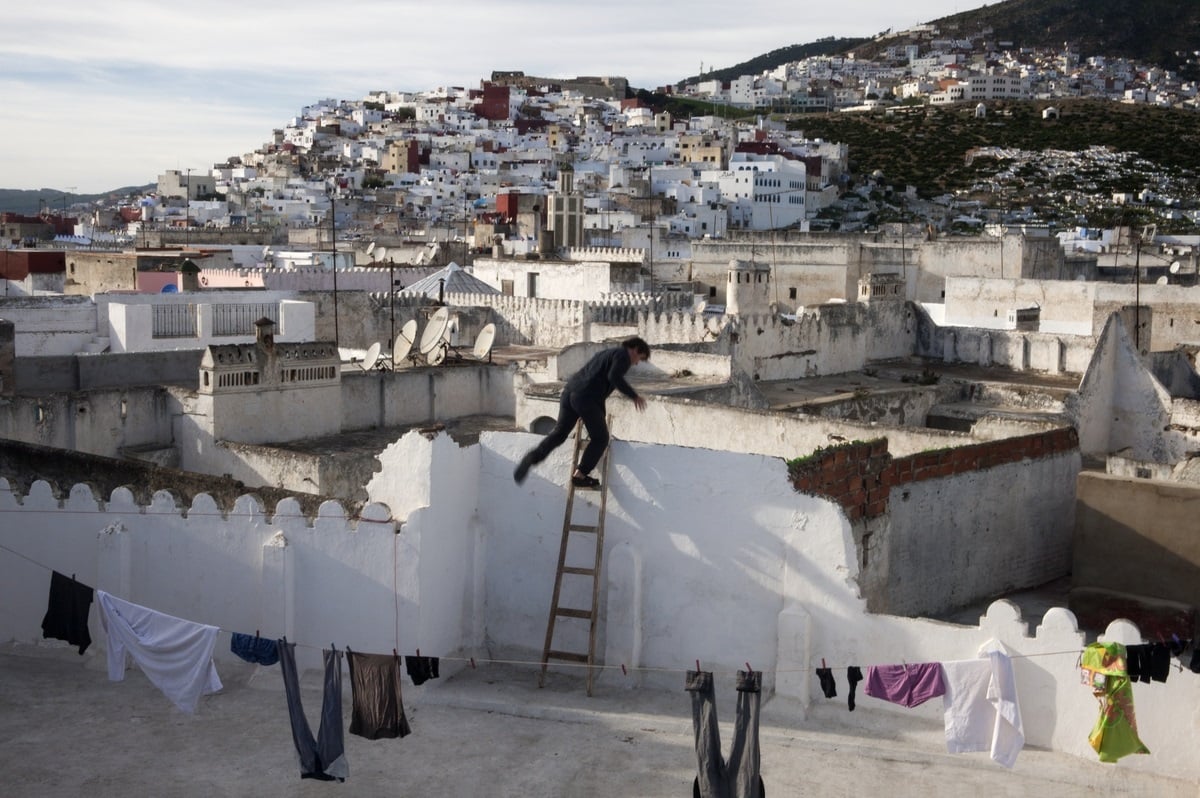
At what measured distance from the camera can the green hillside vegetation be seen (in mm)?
107000

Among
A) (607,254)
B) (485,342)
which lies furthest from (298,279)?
(607,254)

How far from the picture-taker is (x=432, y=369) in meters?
20.9

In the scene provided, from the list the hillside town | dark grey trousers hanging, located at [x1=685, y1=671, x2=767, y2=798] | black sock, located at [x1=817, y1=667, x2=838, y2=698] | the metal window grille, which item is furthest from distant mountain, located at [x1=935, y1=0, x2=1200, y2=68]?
dark grey trousers hanging, located at [x1=685, y1=671, x2=767, y2=798]

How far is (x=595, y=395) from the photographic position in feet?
36.1

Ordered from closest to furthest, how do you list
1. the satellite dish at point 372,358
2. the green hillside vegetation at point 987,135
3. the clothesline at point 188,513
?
the clothesline at point 188,513 → the satellite dish at point 372,358 → the green hillside vegetation at point 987,135

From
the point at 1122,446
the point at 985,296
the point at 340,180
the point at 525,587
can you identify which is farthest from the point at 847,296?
the point at 340,180

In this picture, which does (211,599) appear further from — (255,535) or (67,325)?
(67,325)

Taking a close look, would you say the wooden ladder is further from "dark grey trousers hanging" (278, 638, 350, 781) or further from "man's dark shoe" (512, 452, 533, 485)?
"dark grey trousers hanging" (278, 638, 350, 781)

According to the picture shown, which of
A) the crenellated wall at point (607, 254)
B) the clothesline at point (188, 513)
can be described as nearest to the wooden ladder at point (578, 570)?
the clothesline at point (188, 513)

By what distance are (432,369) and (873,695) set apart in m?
12.1

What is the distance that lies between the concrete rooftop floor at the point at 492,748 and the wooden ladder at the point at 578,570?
0.59 ft

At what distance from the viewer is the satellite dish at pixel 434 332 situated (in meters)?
21.9

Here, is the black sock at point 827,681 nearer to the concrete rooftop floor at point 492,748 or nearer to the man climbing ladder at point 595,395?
the concrete rooftop floor at point 492,748

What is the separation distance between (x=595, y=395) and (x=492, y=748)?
2.81m
